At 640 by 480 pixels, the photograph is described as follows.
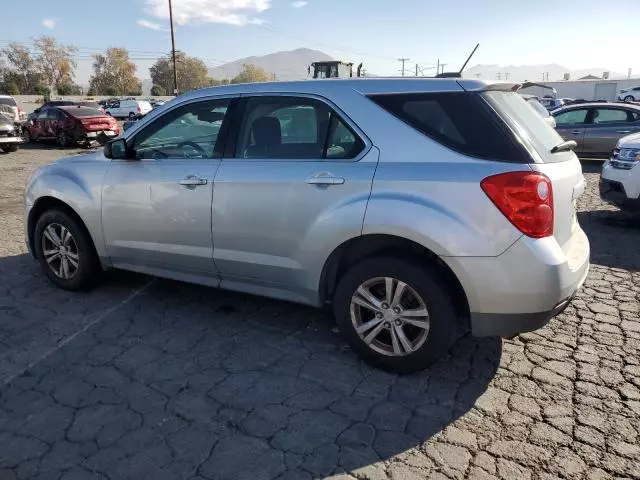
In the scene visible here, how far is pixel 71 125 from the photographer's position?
18000 mm

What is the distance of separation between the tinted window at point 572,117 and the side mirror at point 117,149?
38.9 feet

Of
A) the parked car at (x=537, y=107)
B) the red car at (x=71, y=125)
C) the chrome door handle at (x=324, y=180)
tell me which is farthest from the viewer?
the red car at (x=71, y=125)

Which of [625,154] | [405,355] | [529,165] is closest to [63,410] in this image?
[405,355]

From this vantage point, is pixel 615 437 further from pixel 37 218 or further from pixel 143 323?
pixel 37 218

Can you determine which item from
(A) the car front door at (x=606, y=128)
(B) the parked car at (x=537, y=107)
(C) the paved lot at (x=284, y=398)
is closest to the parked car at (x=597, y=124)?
(A) the car front door at (x=606, y=128)

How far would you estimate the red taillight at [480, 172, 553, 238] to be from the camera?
2.65m

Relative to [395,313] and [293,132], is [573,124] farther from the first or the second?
[395,313]

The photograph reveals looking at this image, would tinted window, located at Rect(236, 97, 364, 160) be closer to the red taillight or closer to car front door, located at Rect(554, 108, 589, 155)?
the red taillight

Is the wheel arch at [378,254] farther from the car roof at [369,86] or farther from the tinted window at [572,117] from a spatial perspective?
the tinted window at [572,117]

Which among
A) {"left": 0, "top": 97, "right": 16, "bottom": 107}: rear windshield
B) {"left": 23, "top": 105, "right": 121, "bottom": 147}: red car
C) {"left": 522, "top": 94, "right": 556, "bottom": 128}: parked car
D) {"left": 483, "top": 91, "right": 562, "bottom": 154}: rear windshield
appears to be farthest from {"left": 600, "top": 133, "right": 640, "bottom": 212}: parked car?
{"left": 0, "top": 97, "right": 16, "bottom": 107}: rear windshield

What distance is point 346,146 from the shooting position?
313 cm

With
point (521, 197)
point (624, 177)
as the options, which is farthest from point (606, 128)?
point (521, 197)

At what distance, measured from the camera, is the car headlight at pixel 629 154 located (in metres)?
6.40

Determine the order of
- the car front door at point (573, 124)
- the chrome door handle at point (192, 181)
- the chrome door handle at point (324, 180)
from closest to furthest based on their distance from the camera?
the chrome door handle at point (324, 180) → the chrome door handle at point (192, 181) → the car front door at point (573, 124)
